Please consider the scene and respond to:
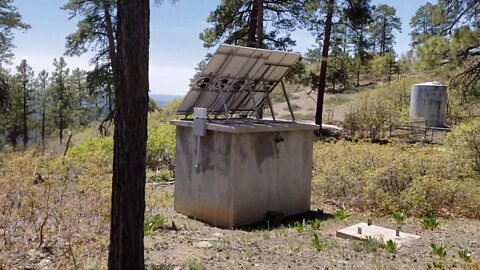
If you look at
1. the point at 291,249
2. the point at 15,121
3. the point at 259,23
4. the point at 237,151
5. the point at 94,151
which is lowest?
the point at 15,121

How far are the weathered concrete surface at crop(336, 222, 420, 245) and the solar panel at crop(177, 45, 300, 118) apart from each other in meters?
2.63

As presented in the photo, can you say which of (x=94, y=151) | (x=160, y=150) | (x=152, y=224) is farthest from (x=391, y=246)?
(x=94, y=151)

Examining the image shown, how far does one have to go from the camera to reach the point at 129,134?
10.2 ft

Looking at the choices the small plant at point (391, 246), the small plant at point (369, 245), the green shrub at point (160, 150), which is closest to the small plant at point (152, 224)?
the small plant at point (369, 245)

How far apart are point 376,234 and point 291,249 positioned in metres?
1.37

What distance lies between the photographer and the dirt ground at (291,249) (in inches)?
184

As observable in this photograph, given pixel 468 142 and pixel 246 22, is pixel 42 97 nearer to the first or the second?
pixel 246 22

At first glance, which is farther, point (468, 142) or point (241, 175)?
point (468, 142)

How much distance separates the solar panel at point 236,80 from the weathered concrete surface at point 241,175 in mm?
681

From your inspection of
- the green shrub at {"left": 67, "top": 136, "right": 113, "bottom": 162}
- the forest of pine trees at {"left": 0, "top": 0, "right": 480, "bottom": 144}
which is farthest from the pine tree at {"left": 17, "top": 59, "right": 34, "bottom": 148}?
the green shrub at {"left": 67, "top": 136, "right": 113, "bottom": 162}

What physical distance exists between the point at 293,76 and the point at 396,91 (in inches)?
375

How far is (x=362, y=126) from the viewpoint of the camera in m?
17.8

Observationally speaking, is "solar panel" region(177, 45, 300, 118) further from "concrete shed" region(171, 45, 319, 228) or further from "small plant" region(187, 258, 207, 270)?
"small plant" region(187, 258, 207, 270)

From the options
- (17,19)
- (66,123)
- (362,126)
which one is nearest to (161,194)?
(362,126)
